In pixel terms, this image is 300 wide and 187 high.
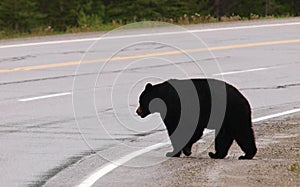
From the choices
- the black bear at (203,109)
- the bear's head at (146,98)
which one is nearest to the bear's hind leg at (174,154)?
the black bear at (203,109)

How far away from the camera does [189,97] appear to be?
960 centimetres

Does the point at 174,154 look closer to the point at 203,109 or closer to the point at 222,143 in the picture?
the point at 222,143

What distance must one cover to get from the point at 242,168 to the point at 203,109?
2.23 feet

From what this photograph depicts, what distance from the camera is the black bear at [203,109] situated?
31.3 feet

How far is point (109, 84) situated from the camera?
1662 cm

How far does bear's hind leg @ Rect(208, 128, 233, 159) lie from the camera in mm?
9719

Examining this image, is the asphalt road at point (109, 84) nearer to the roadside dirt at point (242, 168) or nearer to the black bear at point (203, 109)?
the roadside dirt at point (242, 168)

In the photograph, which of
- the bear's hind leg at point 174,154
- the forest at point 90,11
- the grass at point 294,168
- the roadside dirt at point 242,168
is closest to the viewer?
the roadside dirt at point 242,168

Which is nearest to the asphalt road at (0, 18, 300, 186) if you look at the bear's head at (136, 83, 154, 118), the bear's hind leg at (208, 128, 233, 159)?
the bear's head at (136, 83, 154, 118)

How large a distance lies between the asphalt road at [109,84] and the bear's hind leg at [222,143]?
2.23 ft

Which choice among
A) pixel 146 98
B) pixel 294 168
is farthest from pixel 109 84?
pixel 294 168

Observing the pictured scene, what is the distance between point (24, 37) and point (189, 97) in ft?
54.6

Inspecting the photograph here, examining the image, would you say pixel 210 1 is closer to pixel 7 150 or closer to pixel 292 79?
pixel 292 79

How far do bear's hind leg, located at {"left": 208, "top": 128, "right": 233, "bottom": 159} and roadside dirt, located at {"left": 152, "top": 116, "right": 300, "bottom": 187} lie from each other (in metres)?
0.08
